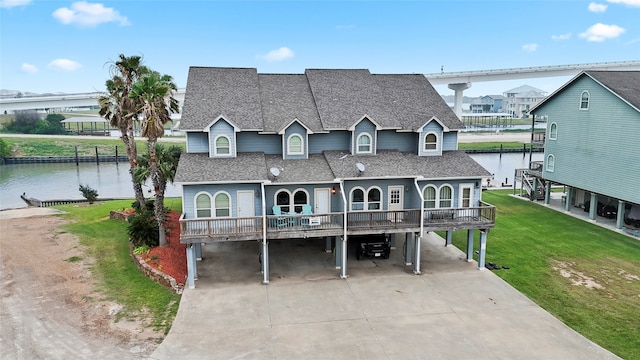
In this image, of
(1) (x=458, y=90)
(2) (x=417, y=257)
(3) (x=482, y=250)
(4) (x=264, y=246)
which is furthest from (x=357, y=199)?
(1) (x=458, y=90)

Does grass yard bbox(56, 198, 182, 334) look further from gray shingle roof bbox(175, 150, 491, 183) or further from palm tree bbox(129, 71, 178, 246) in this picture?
gray shingle roof bbox(175, 150, 491, 183)

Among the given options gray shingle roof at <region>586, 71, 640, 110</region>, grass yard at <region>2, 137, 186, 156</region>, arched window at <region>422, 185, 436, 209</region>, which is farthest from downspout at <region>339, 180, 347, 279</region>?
grass yard at <region>2, 137, 186, 156</region>

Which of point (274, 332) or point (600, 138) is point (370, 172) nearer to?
point (274, 332)

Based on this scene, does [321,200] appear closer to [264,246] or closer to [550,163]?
[264,246]

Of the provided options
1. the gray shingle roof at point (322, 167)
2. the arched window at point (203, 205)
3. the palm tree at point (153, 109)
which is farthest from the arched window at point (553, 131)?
the palm tree at point (153, 109)

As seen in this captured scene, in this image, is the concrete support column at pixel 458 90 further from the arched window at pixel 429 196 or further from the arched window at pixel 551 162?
the arched window at pixel 429 196
